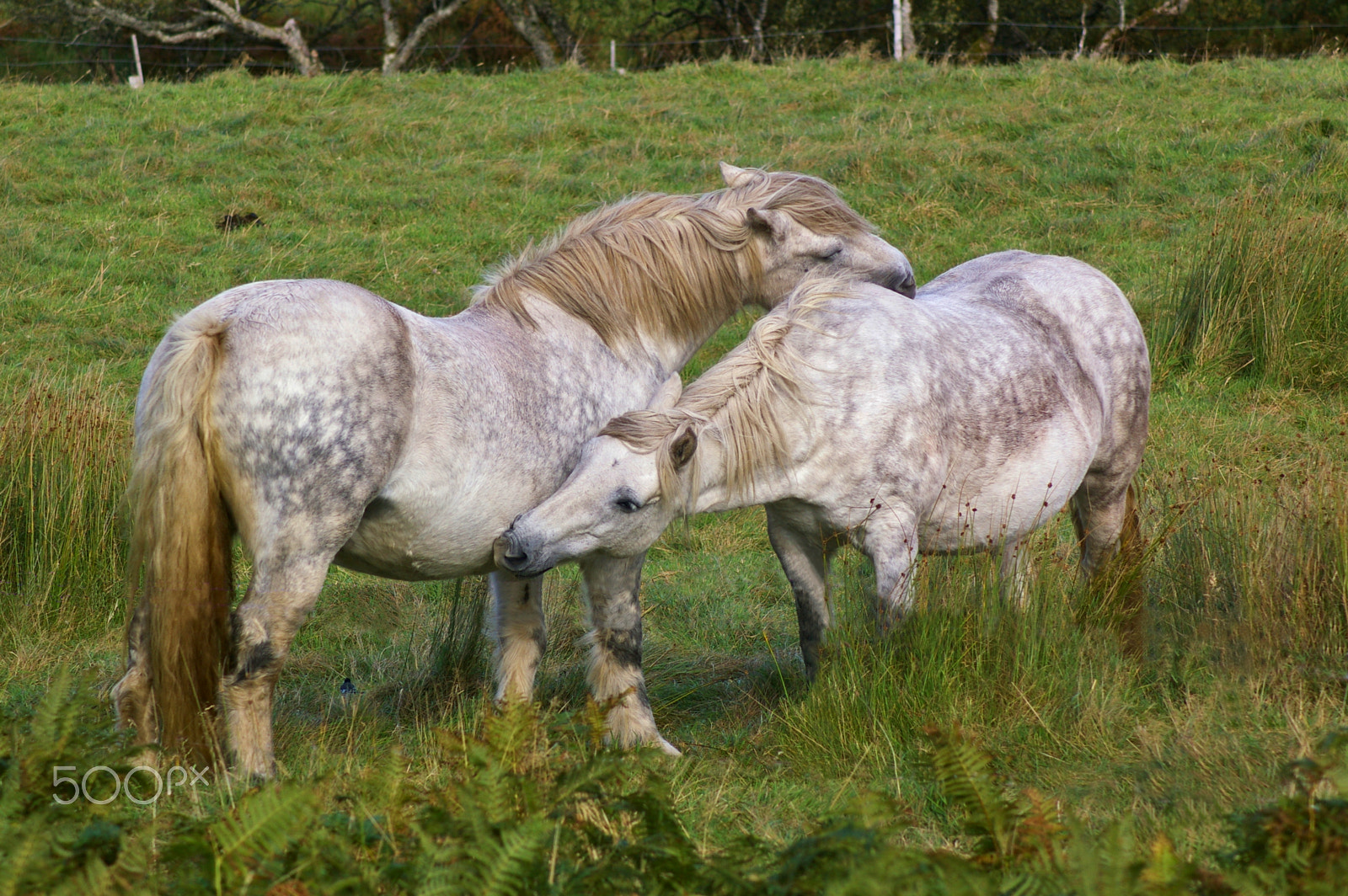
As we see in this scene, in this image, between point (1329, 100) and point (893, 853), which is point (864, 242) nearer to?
point (893, 853)

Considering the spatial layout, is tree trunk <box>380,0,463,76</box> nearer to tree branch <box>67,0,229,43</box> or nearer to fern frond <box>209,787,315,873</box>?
tree branch <box>67,0,229,43</box>

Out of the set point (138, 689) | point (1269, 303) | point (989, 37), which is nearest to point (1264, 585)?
point (138, 689)

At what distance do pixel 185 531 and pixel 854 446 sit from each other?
215cm

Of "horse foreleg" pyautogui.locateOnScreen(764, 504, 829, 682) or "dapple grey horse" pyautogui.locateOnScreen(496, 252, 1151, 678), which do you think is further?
"horse foreleg" pyautogui.locateOnScreen(764, 504, 829, 682)

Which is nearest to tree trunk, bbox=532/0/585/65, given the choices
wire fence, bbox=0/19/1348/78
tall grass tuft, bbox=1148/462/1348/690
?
wire fence, bbox=0/19/1348/78

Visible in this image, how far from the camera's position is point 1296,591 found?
4074 mm

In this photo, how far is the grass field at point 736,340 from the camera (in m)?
3.57

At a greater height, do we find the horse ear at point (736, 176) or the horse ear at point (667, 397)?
the horse ear at point (736, 176)

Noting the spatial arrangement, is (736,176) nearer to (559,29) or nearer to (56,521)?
(56,521)

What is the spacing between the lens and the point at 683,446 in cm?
366

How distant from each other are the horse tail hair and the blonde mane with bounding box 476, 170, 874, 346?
48.4 inches

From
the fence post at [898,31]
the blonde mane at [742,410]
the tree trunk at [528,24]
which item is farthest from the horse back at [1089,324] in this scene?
the tree trunk at [528,24]

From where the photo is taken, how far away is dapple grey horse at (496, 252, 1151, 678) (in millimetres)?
3689

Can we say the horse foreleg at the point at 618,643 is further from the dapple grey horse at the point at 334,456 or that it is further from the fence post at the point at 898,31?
the fence post at the point at 898,31
